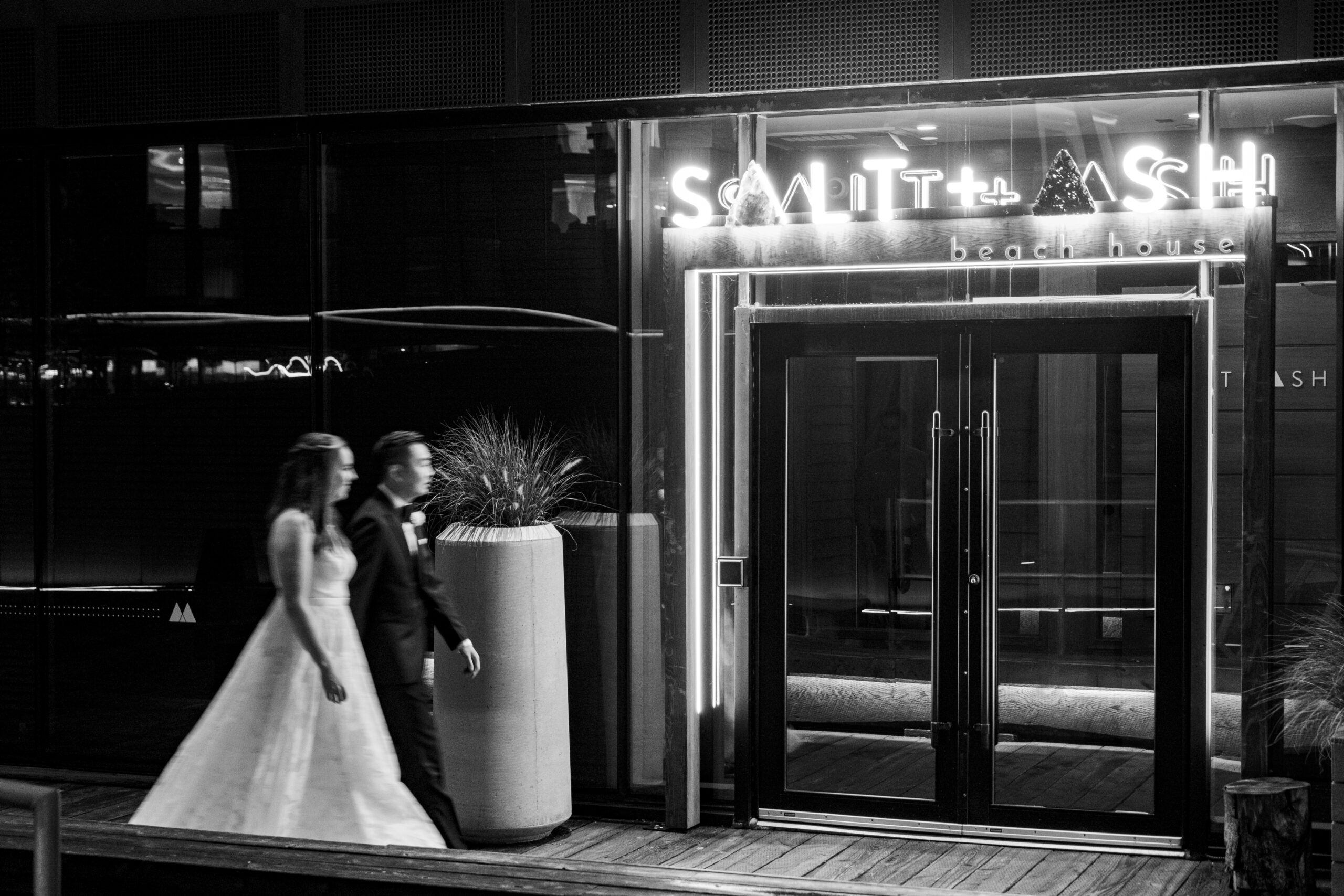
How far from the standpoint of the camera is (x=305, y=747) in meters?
5.76

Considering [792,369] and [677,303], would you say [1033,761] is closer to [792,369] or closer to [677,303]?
[792,369]

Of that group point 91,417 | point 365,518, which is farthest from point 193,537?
point 365,518

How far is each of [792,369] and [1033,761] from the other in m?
2.11

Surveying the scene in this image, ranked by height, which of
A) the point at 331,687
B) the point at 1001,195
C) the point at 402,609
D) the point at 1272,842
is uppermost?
the point at 1001,195

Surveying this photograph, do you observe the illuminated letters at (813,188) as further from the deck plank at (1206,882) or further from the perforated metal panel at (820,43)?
the deck plank at (1206,882)

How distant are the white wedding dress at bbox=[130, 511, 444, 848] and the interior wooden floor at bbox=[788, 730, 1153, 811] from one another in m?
2.15

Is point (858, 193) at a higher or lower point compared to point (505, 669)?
higher

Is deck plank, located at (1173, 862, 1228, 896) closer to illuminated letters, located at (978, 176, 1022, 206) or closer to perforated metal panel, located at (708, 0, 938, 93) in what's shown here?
illuminated letters, located at (978, 176, 1022, 206)

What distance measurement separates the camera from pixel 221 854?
541 cm

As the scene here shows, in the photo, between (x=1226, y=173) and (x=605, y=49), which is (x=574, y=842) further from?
(x=1226, y=173)

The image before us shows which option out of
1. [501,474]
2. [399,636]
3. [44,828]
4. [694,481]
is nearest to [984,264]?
[694,481]

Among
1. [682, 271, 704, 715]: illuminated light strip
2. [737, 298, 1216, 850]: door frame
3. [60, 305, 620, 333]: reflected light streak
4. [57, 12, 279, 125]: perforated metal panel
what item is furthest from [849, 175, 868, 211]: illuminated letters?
[57, 12, 279, 125]: perforated metal panel

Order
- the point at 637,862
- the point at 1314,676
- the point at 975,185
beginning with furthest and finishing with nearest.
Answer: the point at 975,185, the point at 637,862, the point at 1314,676

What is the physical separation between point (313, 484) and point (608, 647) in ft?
7.33
